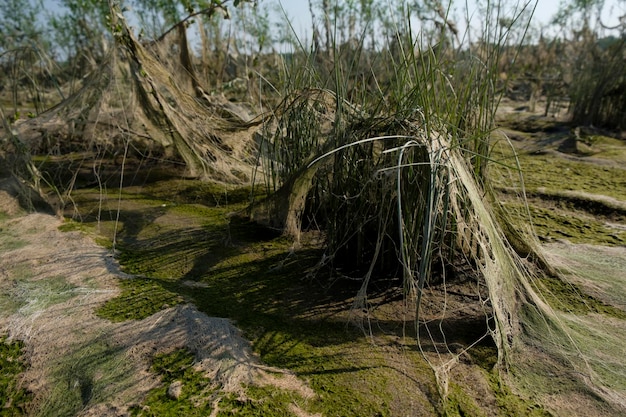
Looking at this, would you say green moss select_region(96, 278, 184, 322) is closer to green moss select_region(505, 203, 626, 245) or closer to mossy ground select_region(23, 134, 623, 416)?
mossy ground select_region(23, 134, 623, 416)

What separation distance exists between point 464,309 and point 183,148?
1814 mm

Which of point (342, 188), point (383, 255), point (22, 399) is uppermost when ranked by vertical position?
point (342, 188)

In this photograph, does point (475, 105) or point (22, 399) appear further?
point (475, 105)

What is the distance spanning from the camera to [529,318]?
57.1 inches

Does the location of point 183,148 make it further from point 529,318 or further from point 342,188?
point 529,318

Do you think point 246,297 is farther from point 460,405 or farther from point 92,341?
point 460,405

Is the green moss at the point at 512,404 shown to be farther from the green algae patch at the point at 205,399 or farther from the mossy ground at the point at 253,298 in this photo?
the green algae patch at the point at 205,399

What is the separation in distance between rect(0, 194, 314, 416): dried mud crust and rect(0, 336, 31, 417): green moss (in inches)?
0.8

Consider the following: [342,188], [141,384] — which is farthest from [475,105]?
[141,384]

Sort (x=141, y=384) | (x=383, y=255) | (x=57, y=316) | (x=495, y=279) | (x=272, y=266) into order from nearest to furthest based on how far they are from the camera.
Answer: (x=141, y=384)
(x=495, y=279)
(x=57, y=316)
(x=383, y=255)
(x=272, y=266)

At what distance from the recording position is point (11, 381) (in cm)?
136

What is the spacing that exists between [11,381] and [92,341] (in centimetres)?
21

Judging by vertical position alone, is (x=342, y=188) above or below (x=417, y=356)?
above

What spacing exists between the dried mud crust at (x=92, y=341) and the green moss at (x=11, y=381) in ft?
0.07
